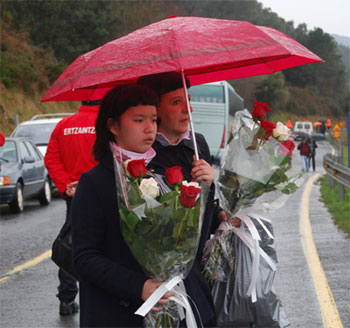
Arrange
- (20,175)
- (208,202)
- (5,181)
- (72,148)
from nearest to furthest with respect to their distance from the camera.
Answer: (208,202)
(72,148)
(5,181)
(20,175)

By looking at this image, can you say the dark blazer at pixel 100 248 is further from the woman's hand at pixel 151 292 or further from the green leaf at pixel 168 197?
the green leaf at pixel 168 197

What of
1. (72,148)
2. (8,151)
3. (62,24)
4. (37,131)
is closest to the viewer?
(72,148)

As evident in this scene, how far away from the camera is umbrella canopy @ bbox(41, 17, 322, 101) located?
10.4ft

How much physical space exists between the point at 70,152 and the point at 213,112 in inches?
966

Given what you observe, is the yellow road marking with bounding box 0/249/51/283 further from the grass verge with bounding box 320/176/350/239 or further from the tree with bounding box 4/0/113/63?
the tree with bounding box 4/0/113/63

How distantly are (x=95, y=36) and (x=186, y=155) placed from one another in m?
54.7

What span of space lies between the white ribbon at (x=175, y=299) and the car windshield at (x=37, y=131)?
17.6 meters

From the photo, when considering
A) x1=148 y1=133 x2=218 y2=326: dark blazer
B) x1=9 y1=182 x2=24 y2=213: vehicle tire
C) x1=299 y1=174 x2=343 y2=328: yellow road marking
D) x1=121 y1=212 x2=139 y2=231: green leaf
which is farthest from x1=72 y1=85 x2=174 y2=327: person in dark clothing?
x1=9 y1=182 x2=24 y2=213: vehicle tire

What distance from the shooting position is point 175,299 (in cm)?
294

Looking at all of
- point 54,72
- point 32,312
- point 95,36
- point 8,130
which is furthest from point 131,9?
point 32,312

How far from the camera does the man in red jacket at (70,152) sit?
20.4 feet

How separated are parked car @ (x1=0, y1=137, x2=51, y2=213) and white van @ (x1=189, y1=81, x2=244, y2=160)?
13.5m

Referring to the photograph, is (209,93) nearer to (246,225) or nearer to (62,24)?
(62,24)

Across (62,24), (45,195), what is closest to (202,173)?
(45,195)
